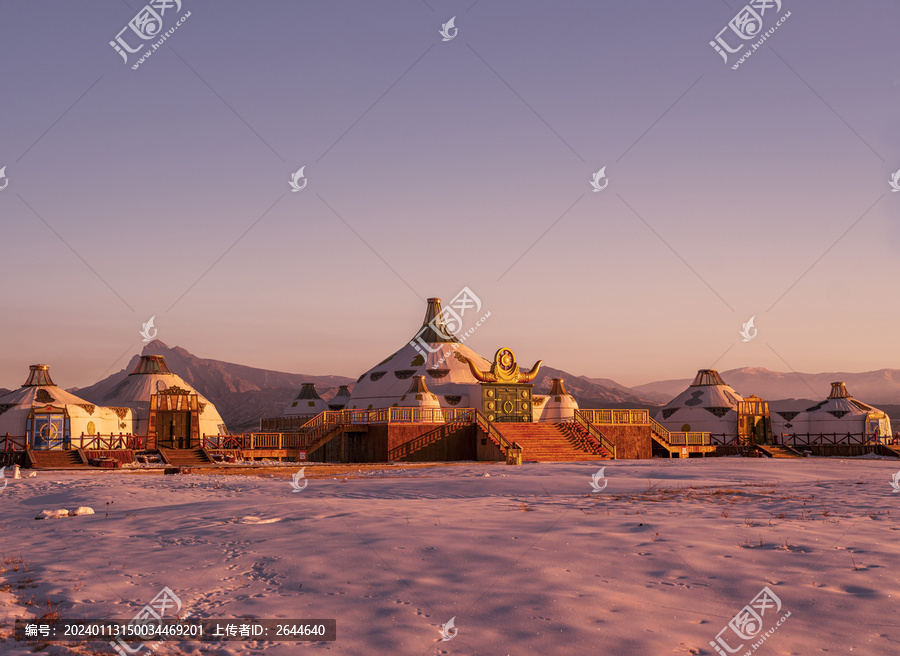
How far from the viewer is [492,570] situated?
8852 millimetres

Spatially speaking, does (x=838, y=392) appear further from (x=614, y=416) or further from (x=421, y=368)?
(x=421, y=368)

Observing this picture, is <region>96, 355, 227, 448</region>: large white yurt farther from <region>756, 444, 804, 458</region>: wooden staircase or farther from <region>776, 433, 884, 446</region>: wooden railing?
<region>776, 433, 884, 446</region>: wooden railing

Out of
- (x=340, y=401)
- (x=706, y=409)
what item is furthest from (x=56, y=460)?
(x=706, y=409)

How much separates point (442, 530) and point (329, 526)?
67.5 inches

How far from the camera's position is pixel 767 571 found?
866 centimetres

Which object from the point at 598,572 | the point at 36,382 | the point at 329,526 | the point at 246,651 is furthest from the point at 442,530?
the point at 36,382

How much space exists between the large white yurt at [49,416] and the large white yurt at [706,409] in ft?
144

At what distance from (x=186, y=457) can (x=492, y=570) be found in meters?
29.2

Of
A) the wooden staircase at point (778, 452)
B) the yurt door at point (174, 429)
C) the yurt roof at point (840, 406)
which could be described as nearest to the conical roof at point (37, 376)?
the yurt door at point (174, 429)

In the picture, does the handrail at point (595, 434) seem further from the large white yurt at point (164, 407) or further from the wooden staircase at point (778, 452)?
the large white yurt at point (164, 407)

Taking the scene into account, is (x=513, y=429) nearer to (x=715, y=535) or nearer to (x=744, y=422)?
(x=744, y=422)

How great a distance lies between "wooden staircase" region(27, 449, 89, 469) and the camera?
32281 millimetres

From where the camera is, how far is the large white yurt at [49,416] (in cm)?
4216

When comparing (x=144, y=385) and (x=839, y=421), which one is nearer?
(x=144, y=385)
